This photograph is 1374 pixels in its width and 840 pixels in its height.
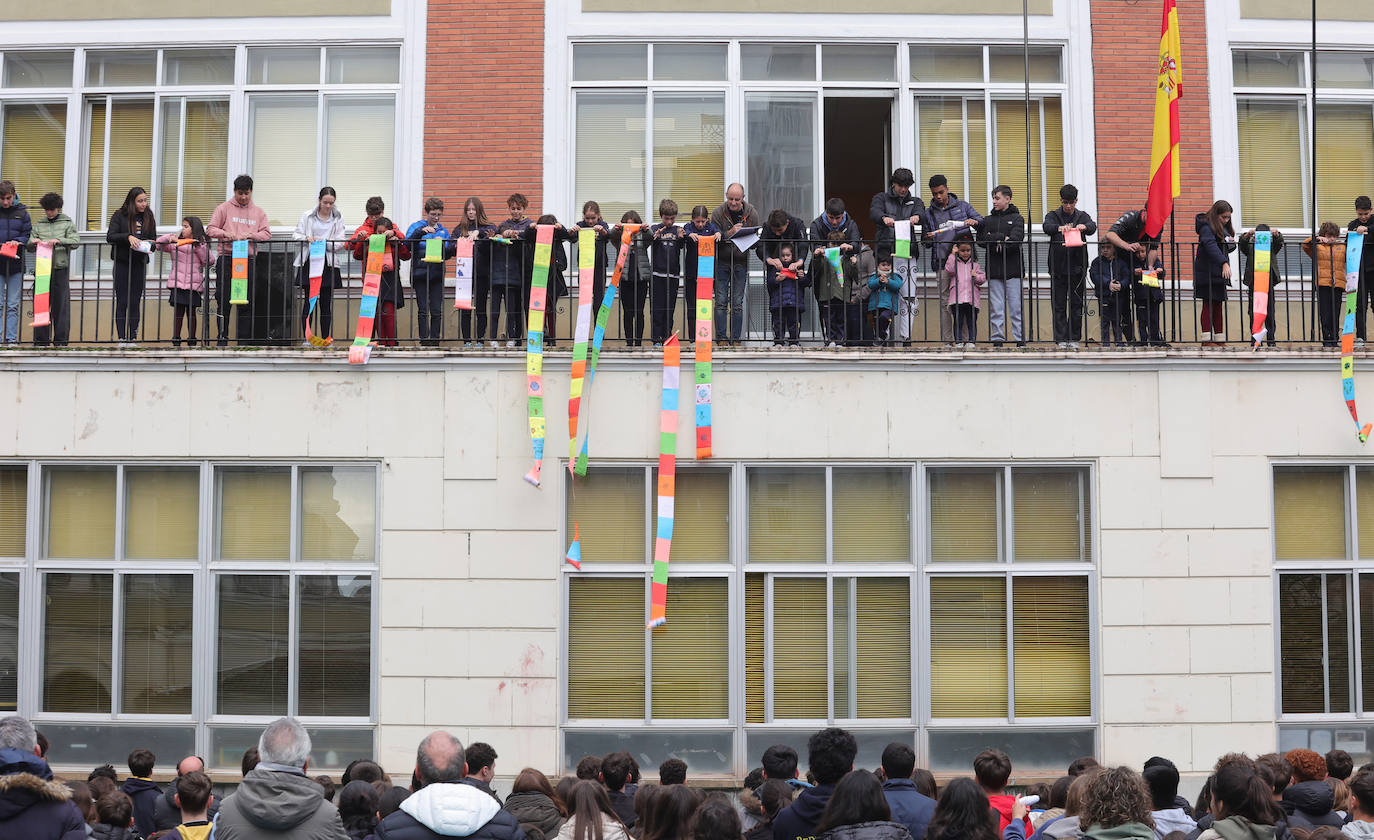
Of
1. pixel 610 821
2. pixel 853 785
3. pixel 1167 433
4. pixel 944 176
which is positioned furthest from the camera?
pixel 944 176

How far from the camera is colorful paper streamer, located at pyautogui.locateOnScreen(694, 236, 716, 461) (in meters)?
12.6

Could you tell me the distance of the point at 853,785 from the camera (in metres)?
6.37

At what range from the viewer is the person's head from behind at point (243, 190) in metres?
13.6

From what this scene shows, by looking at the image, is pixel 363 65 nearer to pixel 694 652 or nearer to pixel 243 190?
pixel 243 190

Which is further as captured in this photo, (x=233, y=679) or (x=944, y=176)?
(x=944, y=176)

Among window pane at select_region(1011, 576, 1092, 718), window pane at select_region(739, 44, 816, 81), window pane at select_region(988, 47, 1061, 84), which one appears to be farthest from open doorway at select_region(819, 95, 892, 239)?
window pane at select_region(1011, 576, 1092, 718)

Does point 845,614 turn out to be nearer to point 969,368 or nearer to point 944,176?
point 969,368

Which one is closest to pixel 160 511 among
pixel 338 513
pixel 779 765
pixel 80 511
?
pixel 80 511

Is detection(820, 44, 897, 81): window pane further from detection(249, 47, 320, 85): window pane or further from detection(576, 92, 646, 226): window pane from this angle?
detection(249, 47, 320, 85): window pane

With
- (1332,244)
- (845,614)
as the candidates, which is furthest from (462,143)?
(1332,244)

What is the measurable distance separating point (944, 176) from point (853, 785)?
8787mm

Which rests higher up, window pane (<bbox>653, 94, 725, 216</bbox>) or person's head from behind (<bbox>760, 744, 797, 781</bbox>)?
window pane (<bbox>653, 94, 725, 216</bbox>)

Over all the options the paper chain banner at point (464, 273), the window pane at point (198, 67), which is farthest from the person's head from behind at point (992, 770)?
the window pane at point (198, 67)

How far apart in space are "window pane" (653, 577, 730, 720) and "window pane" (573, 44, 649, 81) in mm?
5385
